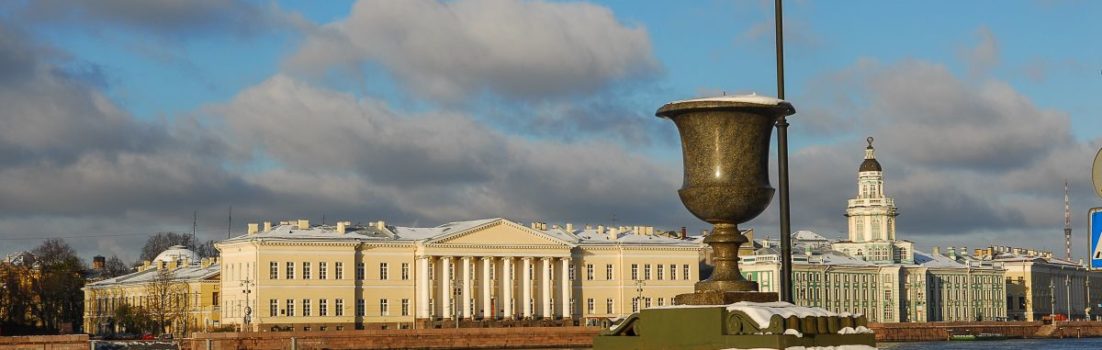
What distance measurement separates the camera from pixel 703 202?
33.3ft

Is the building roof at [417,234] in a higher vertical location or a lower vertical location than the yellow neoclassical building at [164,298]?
higher

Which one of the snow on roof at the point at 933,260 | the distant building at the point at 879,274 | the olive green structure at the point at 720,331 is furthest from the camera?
the snow on roof at the point at 933,260

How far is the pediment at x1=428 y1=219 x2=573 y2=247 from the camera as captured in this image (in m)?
87.7

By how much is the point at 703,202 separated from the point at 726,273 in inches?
17.9

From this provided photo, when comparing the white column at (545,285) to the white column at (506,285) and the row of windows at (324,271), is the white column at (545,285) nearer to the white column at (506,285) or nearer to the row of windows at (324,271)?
the white column at (506,285)

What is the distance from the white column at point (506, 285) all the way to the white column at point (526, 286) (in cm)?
67

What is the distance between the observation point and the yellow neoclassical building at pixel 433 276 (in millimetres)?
84062

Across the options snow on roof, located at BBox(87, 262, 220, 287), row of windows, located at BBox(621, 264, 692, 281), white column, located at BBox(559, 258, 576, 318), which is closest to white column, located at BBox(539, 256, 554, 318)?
white column, located at BBox(559, 258, 576, 318)

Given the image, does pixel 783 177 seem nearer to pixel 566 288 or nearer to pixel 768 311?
pixel 768 311

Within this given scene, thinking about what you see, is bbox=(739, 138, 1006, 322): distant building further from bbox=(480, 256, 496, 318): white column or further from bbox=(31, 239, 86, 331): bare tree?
bbox=(31, 239, 86, 331): bare tree

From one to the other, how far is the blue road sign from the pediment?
264ft

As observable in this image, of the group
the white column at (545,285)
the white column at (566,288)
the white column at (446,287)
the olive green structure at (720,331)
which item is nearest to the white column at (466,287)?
the white column at (446,287)

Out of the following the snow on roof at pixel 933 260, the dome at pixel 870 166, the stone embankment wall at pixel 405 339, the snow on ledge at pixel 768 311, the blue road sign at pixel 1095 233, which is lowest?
the stone embankment wall at pixel 405 339

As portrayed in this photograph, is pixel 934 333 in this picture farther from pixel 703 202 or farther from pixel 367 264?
pixel 703 202
